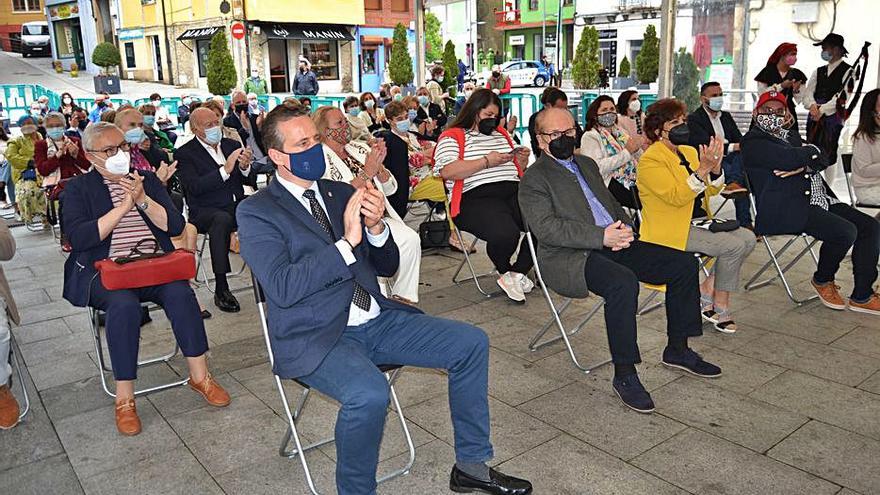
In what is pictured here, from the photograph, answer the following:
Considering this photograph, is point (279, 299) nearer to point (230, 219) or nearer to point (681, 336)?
point (681, 336)

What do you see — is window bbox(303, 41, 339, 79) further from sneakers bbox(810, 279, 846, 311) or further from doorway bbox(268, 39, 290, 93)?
sneakers bbox(810, 279, 846, 311)

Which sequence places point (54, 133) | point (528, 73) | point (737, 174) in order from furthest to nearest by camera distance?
point (528, 73), point (54, 133), point (737, 174)

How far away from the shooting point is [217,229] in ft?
16.8

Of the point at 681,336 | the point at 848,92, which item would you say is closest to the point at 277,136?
the point at 681,336

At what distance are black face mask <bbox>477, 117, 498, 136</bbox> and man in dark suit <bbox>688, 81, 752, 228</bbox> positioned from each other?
203 cm

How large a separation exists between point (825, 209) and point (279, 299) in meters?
3.86

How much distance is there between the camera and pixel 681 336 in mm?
3688

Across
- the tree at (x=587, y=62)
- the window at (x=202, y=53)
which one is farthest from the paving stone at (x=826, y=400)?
the window at (x=202, y=53)

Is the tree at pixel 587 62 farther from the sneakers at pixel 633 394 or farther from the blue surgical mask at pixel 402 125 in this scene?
the sneakers at pixel 633 394

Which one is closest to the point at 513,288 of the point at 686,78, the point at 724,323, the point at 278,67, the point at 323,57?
the point at 724,323

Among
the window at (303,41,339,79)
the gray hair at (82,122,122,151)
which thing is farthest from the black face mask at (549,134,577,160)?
the window at (303,41,339,79)

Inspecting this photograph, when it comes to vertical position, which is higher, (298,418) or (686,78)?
(686,78)

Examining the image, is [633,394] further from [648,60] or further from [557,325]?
[648,60]

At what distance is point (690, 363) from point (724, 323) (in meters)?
0.73
